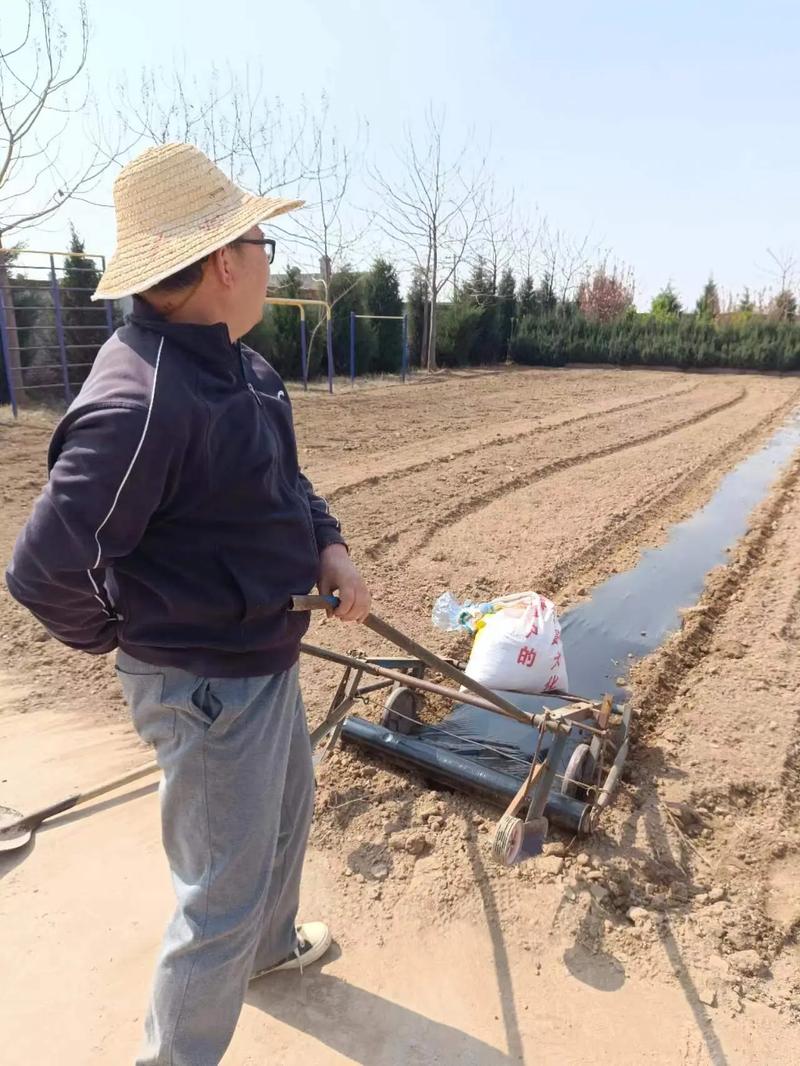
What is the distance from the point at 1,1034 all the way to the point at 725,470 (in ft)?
30.2

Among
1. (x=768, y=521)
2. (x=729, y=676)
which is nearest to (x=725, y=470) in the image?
(x=768, y=521)

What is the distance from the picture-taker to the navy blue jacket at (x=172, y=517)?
50.8 inches

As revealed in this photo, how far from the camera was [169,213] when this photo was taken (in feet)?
5.10

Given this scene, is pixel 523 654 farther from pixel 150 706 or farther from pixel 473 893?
pixel 150 706

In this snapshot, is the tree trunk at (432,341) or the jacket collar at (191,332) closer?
the jacket collar at (191,332)

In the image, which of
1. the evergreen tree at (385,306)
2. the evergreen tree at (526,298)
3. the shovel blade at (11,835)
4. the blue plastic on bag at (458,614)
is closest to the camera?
the shovel blade at (11,835)

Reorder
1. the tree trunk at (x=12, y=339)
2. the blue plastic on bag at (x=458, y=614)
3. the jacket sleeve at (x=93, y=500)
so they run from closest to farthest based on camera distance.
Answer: the jacket sleeve at (x=93, y=500)
the blue plastic on bag at (x=458, y=614)
the tree trunk at (x=12, y=339)

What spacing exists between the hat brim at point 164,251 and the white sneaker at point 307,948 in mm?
1821

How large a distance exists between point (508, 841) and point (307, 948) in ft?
2.19

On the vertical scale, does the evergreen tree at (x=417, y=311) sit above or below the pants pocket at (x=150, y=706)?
above

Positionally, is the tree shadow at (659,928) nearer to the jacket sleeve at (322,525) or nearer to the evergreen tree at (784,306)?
the jacket sleeve at (322,525)

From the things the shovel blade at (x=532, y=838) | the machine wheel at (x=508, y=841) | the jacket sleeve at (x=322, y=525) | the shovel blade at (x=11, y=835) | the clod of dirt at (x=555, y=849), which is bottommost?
the clod of dirt at (x=555, y=849)

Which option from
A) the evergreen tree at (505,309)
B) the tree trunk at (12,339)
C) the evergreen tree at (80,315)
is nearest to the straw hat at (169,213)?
the tree trunk at (12,339)

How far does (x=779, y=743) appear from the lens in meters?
3.41
